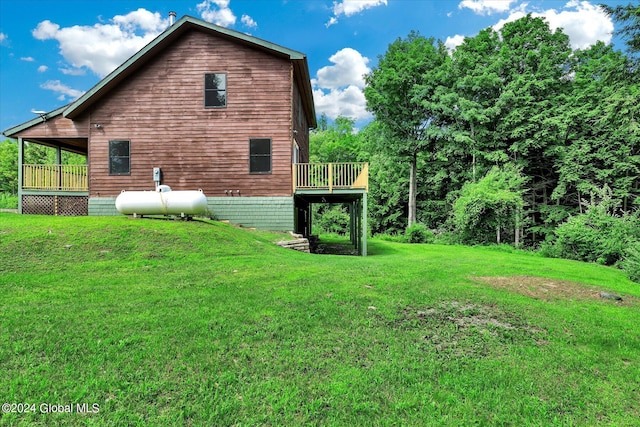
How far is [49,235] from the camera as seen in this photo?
809cm

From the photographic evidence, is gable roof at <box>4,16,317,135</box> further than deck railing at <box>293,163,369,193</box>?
Yes

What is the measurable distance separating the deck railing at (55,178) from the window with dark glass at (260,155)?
23.6ft

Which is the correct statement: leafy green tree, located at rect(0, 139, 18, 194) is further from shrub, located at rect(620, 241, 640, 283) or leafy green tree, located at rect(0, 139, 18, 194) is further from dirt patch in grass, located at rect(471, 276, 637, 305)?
shrub, located at rect(620, 241, 640, 283)

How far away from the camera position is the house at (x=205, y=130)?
540 inches

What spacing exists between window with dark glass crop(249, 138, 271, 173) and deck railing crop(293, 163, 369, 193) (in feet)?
3.81

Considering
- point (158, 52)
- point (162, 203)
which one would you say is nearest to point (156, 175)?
point (162, 203)

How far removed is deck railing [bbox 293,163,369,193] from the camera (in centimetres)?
1311

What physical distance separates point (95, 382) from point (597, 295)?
7954mm

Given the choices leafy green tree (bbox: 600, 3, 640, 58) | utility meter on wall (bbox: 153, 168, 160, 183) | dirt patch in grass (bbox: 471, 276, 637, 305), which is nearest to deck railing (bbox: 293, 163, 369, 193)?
utility meter on wall (bbox: 153, 168, 160, 183)

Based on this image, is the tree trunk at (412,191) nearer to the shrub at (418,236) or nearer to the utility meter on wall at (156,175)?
the shrub at (418,236)

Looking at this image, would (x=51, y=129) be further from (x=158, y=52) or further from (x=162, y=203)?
(x=162, y=203)

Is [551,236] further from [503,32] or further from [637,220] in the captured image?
[503,32]

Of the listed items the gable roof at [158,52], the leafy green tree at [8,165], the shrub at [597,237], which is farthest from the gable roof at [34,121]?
the leafy green tree at [8,165]

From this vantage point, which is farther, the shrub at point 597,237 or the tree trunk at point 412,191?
the tree trunk at point 412,191
